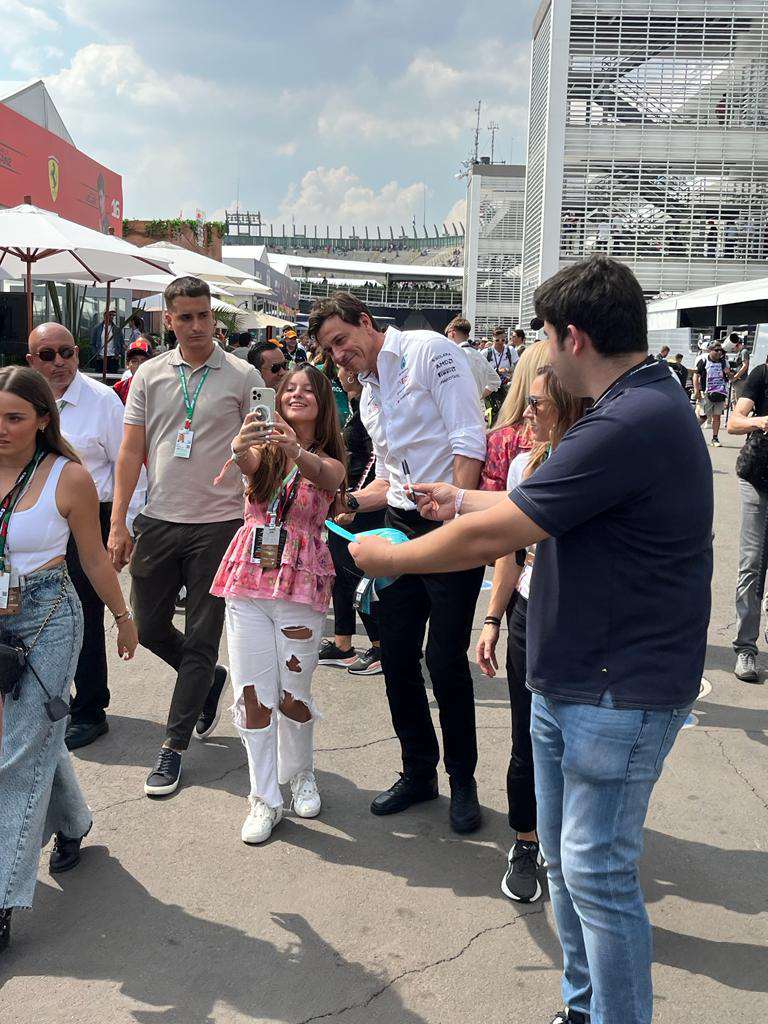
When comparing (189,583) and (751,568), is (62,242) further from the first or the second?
(751,568)

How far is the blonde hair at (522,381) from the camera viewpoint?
10.2 ft

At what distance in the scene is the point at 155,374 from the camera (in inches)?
163

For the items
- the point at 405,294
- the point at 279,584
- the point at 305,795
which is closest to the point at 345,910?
the point at 305,795

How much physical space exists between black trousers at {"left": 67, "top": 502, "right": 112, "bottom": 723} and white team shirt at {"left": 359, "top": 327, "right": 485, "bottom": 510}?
1.70m

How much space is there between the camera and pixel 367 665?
568 cm

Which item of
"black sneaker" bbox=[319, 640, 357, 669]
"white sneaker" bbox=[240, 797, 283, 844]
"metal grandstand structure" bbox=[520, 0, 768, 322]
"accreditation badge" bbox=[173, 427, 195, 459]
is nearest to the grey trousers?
"black sneaker" bbox=[319, 640, 357, 669]

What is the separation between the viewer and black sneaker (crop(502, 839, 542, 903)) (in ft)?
10.4

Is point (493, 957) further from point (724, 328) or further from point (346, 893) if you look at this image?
point (724, 328)

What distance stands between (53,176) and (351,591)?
15.8 metres

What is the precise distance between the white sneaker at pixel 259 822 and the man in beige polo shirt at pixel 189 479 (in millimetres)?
582

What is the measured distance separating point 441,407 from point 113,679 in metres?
2.98

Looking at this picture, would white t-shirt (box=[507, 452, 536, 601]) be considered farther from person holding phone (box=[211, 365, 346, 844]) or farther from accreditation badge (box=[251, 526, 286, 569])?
accreditation badge (box=[251, 526, 286, 569])

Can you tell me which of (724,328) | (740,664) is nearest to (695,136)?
(724,328)

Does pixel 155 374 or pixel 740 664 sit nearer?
pixel 155 374
